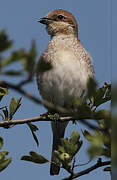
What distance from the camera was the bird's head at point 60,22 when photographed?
5871mm

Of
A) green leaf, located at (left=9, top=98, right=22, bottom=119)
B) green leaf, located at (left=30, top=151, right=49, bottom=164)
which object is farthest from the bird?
green leaf, located at (left=30, top=151, right=49, bottom=164)

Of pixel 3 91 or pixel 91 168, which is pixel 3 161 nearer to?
pixel 91 168

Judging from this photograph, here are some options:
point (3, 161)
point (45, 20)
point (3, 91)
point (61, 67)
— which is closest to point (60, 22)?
point (45, 20)

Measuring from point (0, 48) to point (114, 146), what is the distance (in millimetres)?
587

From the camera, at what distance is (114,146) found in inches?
47.9

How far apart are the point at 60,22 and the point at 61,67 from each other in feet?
5.09

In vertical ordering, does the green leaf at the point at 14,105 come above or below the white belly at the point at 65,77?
below

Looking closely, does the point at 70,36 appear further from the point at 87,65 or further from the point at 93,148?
the point at 93,148

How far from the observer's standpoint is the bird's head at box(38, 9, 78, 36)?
5871mm

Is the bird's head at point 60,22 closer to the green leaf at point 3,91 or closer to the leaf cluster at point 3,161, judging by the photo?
the green leaf at point 3,91

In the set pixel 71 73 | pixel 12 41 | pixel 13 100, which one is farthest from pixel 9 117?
pixel 12 41

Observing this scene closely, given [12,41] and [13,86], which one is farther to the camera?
[12,41]

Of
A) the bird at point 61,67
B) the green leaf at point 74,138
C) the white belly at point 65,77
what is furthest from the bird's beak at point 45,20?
the green leaf at point 74,138

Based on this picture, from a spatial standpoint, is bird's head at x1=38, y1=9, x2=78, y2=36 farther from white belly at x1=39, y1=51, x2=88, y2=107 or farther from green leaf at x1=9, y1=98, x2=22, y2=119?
green leaf at x1=9, y1=98, x2=22, y2=119
